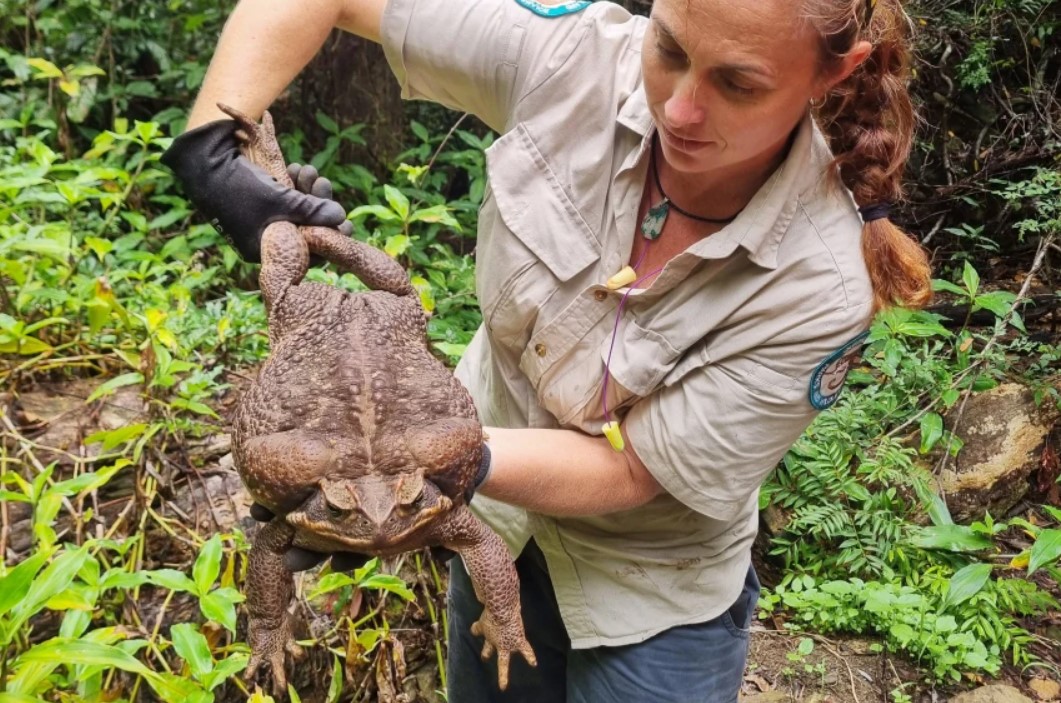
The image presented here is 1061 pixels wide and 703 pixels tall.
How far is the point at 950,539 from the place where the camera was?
12.4 ft

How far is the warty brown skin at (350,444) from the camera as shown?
165 centimetres

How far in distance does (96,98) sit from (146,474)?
12.7ft

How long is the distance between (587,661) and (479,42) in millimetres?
1862

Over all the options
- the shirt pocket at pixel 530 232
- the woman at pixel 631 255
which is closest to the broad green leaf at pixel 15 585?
the woman at pixel 631 255

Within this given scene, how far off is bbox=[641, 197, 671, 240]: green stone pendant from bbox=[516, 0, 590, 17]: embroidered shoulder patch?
56cm

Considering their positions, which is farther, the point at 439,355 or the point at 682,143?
the point at 439,355

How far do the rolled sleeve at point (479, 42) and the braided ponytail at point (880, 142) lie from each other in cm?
73

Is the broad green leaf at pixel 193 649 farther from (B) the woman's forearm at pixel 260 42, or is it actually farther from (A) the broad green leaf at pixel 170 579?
(B) the woman's forearm at pixel 260 42

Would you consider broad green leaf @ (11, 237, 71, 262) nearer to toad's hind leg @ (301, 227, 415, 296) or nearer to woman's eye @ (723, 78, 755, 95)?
toad's hind leg @ (301, 227, 415, 296)

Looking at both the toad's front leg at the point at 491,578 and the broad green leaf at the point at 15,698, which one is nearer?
the toad's front leg at the point at 491,578

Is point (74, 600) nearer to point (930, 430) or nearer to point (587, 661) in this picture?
point (587, 661)

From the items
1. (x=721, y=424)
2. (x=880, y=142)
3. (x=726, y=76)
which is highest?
(x=726, y=76)

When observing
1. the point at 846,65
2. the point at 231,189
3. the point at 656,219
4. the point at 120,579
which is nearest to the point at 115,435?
the point at 120,579

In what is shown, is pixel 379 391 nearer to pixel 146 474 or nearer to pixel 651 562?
pixel 651 562
